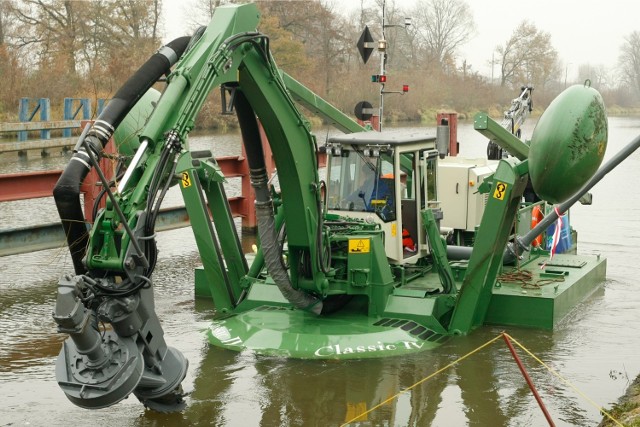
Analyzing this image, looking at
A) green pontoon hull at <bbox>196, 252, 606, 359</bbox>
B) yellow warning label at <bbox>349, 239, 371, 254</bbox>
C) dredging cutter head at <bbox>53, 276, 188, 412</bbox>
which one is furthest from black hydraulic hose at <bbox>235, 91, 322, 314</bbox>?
dredging cutter head at <bbox>53, 276, 188, 412</bbox>

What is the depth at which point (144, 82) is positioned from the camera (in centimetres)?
930

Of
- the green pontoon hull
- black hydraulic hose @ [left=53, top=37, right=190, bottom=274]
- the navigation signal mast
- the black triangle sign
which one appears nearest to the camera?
black hydraulic hose @ [left=53, top=37, right=190, bottom=274]

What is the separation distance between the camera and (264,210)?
11609 mm

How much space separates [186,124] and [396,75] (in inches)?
1965

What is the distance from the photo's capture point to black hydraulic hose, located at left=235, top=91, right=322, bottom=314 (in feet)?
37.3

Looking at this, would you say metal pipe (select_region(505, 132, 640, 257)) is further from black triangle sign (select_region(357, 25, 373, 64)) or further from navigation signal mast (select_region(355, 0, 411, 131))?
black triangle sign (select_region(357, 25, 373, 64))

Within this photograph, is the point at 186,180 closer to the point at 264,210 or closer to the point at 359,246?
the point at 264,210

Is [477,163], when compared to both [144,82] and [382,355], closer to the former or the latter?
[382,355]

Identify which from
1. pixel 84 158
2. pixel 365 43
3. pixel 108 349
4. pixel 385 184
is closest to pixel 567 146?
pixel 385 184

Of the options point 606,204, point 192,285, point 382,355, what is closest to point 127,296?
point 382,355

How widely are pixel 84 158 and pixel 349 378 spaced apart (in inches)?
151

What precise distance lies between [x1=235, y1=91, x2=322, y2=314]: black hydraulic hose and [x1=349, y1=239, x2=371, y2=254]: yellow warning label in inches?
31.2

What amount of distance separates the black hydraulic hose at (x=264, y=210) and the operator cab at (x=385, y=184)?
4.16 ft

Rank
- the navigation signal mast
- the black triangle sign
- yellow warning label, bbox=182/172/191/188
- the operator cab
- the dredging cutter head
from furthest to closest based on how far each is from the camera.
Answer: the black triangle sign, the navigation signal mast, yellow warning label, bbox=182/172/191/188, the operator cab, the dredging cutter head
